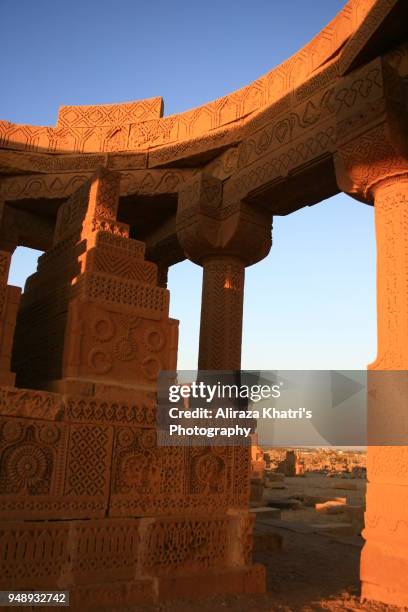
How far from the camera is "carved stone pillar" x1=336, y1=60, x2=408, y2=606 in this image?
14.3ft

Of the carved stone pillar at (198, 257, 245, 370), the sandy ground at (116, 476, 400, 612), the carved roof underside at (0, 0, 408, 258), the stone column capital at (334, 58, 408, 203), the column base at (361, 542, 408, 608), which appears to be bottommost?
the sandy ground at (116, 476, 400, 612)

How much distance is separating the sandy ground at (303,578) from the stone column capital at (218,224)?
3.82 meters

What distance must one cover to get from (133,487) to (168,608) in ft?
2.67

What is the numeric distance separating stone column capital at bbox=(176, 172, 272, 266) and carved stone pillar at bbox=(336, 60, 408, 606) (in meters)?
2.26

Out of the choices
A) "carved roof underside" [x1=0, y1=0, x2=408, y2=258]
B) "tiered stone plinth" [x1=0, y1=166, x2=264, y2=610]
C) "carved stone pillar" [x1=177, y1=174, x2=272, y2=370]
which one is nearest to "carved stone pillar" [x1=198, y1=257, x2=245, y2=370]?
"carved stone pillar" [x1=177, y1=174, x2=272, y2=370]

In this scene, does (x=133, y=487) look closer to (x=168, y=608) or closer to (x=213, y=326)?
(x=168, y=608)

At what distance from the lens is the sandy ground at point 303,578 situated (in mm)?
3867

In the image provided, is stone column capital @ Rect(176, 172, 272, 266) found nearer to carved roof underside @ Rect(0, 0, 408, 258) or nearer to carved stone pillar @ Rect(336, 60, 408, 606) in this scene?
carved roof underside @ Rect(0, 0, 408, 258)

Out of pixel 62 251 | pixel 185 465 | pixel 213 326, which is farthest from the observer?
pixel 213 326

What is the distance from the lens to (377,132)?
16.2 ft

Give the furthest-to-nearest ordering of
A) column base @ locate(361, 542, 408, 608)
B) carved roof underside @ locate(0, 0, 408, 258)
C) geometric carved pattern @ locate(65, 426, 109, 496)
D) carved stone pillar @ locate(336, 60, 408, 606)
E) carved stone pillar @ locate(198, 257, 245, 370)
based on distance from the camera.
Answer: carved stone pillar @ locate(198, 257, 245, 370)
carved roof underside @ locate(0, 0, 408, 258)
carved stone pillar @ locate(336, 60, 408, 606)
column base @ locate(361, 542, 408, 608)
geometric carved pattern @ locate(65, 426, 109, 496)

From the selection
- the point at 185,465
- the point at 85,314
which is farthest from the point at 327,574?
the point at 85,314

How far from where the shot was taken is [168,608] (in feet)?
12.0

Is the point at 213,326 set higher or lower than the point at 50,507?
higher
